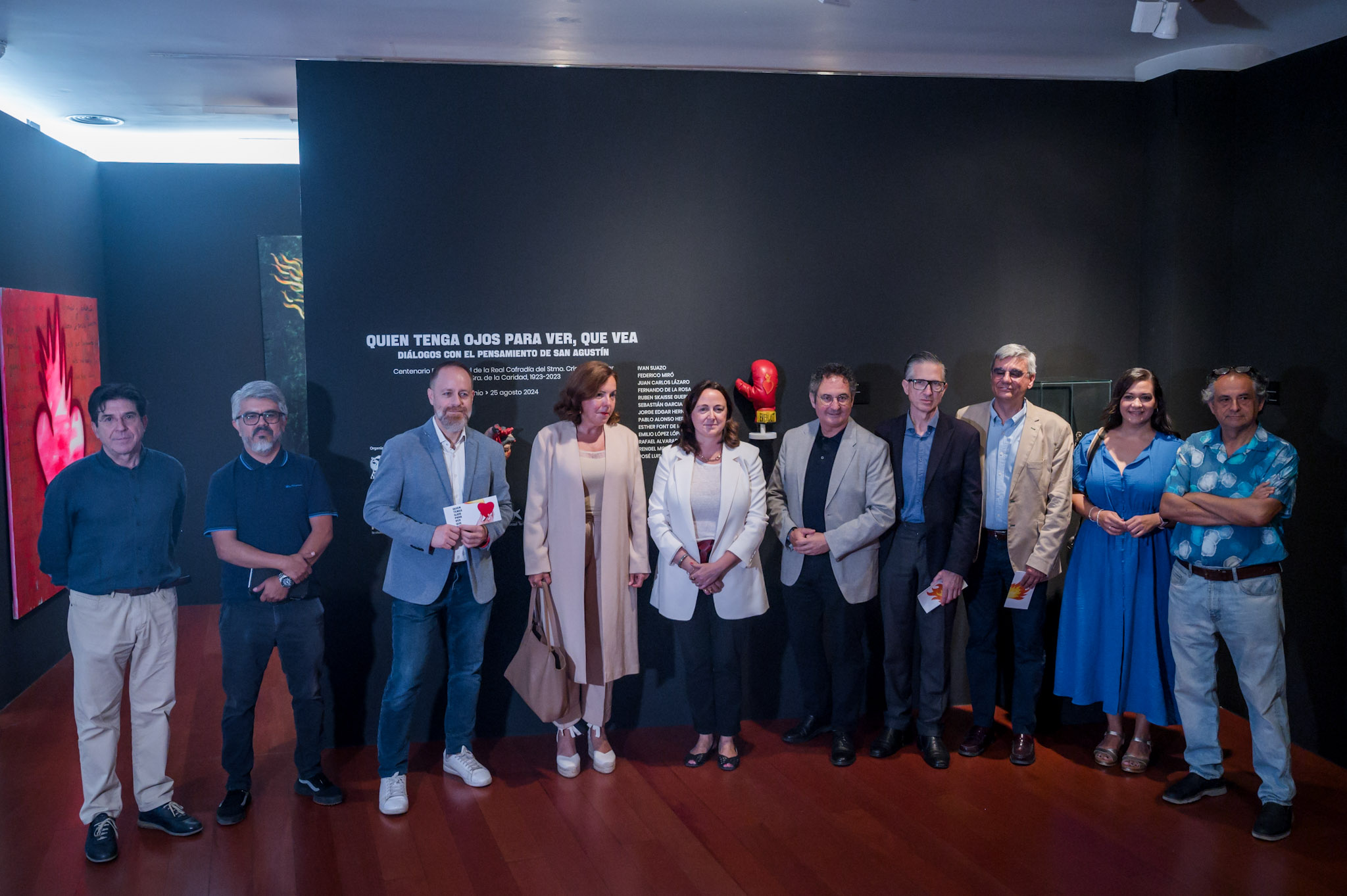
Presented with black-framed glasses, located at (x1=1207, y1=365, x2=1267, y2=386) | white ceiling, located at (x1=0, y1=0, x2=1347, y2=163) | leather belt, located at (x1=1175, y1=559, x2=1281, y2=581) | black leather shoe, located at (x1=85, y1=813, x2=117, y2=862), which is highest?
white ceiling, located at (x1=0, y1=0, x2=1347, y2=163)

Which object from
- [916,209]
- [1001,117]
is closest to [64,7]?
[916,209]

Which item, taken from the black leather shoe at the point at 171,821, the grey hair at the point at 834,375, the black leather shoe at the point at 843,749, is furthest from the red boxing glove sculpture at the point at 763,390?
the black leather shoe at the point at 171,821

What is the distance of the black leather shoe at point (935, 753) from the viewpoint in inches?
165

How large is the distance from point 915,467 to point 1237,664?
1.48 metres

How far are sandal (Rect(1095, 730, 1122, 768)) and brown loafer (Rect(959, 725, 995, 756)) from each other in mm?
467

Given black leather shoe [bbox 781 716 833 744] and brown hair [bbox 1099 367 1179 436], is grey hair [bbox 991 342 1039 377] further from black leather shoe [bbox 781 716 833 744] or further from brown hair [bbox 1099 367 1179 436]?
black leather shoe [bbox 781 716 833 744]

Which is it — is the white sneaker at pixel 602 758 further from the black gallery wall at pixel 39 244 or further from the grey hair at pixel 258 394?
the black gallery wall at pixel 39 244

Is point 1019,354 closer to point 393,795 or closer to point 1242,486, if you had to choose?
point 1242,486

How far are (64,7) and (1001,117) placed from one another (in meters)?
4.37

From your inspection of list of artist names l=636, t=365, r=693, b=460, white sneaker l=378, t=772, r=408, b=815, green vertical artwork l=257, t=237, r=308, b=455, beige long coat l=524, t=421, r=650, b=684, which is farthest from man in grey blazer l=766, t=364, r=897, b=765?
green vertical artwork l=257, t=237, r=308, b=455

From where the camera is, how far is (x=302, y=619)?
3.75m

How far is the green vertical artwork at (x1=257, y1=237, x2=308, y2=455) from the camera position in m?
7.19

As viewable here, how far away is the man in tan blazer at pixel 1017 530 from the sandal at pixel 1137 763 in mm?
389

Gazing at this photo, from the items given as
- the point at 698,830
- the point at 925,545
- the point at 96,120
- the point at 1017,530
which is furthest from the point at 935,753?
the point at 96,120
